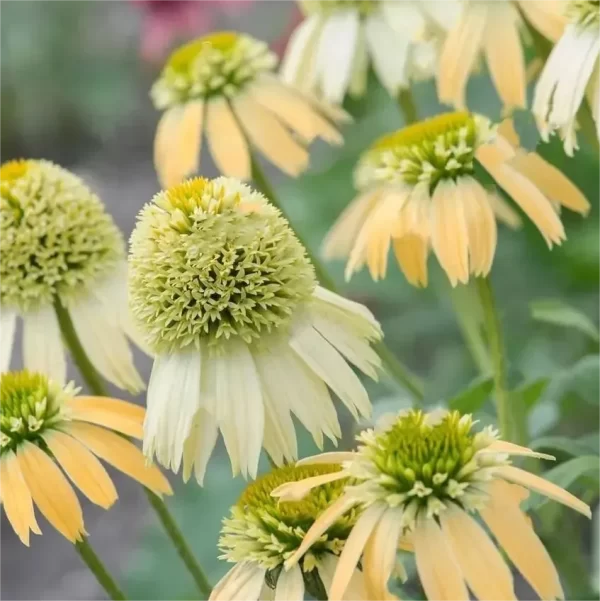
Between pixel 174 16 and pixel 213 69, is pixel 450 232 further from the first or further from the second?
pixel 174 16

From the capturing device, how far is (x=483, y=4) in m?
0.47

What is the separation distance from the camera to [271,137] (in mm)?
536

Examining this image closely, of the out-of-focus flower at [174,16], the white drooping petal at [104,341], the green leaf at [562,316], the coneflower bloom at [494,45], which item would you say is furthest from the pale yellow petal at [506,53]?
the out-of-focus flower at [174,16]

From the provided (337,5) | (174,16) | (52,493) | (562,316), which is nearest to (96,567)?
(52,493)

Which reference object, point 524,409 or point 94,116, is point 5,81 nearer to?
point 94,116

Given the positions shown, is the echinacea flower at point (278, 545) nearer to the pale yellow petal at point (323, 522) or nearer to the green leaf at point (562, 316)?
the pale yellow petal at point (323, 522)

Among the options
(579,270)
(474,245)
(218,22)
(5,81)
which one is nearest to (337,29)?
(474,245)

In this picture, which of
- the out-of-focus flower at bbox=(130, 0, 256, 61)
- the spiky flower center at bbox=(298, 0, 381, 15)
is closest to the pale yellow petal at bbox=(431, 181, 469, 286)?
the spiky flower center at bbox=(298, 0, 381, 15)

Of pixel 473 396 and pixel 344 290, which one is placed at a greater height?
pixel 344 290

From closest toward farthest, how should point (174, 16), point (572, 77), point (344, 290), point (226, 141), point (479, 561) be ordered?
point (479, 561), point (572, 77), point (226, 141), point (344, 290), point (174, 16)

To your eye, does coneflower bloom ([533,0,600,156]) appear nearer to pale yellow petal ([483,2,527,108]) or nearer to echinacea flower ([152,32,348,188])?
pale yellow petal ([483,2,527,108])

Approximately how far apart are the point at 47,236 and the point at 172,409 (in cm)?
16

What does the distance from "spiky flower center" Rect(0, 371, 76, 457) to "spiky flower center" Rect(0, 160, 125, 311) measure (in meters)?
0.05

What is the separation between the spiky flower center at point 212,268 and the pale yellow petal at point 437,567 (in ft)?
0.29
